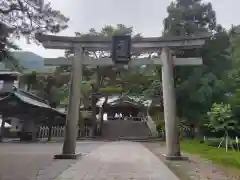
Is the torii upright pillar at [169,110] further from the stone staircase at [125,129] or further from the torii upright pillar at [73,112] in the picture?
the stone staircase at [125,129]

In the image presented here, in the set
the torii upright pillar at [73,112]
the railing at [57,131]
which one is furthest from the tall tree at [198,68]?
the torii upright pillar at [73,112]

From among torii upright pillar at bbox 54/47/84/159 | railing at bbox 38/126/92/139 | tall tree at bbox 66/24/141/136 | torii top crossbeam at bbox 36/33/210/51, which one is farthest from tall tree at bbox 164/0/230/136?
torii upright pillar at bbox 54/47/84/159

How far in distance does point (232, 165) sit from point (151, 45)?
19.2 ft

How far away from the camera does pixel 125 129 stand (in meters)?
34.5

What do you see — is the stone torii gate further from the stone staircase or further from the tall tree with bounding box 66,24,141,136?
the stone staircase

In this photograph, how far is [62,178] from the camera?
724 centimetres

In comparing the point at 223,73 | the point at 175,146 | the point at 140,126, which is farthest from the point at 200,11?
the point at 175,146

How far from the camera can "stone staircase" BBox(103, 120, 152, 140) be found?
3246 centimetres

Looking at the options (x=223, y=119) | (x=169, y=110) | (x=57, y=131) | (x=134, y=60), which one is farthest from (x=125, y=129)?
(x=169, y=110)

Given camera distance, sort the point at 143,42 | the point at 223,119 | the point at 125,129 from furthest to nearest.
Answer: the point at 125,129 < the point at 223,119 < the point at 143,42

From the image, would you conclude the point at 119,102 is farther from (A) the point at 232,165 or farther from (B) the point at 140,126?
(A) the point at 232,165

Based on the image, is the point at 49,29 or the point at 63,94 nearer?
the point at 49,29

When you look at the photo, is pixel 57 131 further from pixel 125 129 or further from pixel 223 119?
pixel 223 119

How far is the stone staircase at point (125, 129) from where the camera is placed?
3246 centimetres
